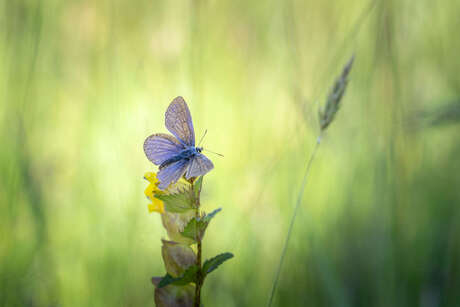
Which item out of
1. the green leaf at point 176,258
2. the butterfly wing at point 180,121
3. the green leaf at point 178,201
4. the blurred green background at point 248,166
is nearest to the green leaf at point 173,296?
the green leaf at point 176,258

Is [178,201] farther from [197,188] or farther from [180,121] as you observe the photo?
[180,121]

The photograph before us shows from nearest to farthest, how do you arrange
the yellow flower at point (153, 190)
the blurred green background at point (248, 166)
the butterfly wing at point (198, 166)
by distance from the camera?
the butterfly wing at point (198, 166)
the yellow flower at point (153, 190)
the blurred green background at point (248, 166)

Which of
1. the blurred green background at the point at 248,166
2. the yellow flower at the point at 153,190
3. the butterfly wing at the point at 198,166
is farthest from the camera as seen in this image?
the blurred green background at the point at 248,166

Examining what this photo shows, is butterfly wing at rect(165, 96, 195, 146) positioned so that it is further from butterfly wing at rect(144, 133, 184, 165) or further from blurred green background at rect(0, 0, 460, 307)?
blurred green background at rect(0, 0, 460, 307)

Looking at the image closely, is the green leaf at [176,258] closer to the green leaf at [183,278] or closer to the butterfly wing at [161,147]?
the green leaf at [183,278]

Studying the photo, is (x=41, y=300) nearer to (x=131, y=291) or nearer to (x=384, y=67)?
(x=131, y=291)

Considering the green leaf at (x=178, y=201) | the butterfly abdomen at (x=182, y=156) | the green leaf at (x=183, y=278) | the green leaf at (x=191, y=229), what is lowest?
the green leaf at (x=183, y=278)

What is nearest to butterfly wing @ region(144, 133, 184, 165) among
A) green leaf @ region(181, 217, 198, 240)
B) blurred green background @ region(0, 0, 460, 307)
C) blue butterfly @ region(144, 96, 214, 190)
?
blue butterfly @ region(144, 96, 214, 190)

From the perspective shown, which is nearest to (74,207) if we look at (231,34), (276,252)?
(276,252)
